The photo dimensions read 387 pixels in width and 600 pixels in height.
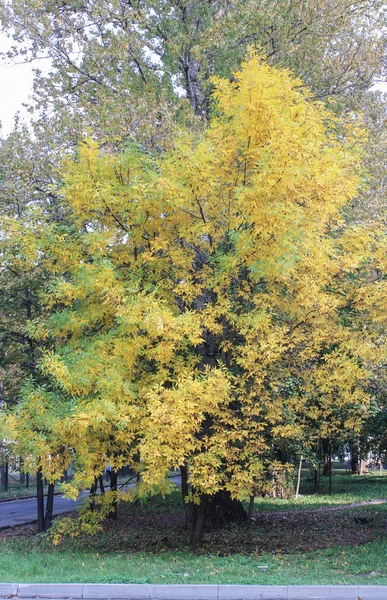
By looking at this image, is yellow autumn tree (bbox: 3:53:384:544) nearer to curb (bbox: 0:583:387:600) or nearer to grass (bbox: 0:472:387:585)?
grass (bbox: 0:472:387:585)

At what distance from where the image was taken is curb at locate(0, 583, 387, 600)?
6.89 metres

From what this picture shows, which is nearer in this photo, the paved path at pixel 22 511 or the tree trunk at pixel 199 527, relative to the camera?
the tree trunk at pixel 199 527

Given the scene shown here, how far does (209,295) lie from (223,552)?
448 cm

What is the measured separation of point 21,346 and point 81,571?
27.3ft

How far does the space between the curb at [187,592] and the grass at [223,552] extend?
39cm

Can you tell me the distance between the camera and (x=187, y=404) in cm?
811

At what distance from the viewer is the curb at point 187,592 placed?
271 inches

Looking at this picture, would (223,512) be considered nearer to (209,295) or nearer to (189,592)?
(209,295)

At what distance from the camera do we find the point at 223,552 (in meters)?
10.5

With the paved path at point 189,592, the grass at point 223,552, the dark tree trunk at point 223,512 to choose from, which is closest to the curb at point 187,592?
the paved path at point 189,592

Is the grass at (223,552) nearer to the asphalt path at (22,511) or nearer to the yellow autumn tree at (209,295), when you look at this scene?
the yellow autumn tree at (209,295)

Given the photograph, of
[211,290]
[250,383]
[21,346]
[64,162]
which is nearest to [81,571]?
[250,383]

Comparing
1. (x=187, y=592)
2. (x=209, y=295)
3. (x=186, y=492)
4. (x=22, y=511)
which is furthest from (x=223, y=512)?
(x=22, y=511)

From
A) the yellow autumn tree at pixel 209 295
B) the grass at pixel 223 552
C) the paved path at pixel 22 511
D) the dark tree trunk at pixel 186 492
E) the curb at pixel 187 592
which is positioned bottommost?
the paved path at pixel 22 511
